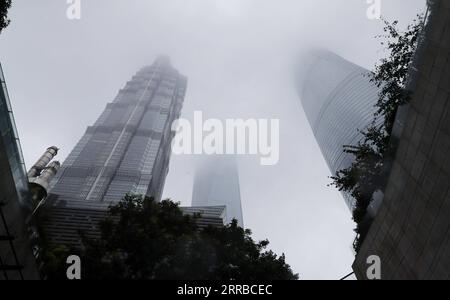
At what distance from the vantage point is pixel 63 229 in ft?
135

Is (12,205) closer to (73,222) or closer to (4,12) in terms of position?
(4,12)

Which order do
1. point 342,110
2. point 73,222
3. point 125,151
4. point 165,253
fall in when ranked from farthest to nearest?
point 342,110
point 125,151
point 73,222
point 165,253

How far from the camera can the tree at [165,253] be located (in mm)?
17438

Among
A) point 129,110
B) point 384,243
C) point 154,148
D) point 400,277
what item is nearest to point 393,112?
point 384,243

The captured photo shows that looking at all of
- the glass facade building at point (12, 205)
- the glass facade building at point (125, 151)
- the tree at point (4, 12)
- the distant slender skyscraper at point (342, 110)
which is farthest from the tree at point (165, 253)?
the distant slender skyscraper at point (342, 110)

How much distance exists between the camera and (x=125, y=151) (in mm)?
136875

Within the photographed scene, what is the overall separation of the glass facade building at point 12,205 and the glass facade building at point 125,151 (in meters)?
83.0

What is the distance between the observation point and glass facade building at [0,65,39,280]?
46.2ft

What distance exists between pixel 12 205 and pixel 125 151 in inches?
4959

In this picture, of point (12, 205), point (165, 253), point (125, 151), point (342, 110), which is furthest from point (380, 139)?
point (342, 110)

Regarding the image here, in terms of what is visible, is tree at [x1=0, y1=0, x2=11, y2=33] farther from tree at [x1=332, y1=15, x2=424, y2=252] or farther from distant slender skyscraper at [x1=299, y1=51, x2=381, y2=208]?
distant slender skyscraper at [x1=299, y1=51, x2=381, y2=208]

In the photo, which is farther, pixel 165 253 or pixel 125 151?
pixel 125 151

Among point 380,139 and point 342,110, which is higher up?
point 342,110

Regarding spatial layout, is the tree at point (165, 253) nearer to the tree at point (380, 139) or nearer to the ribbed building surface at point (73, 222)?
the tree at point (380, 139)
